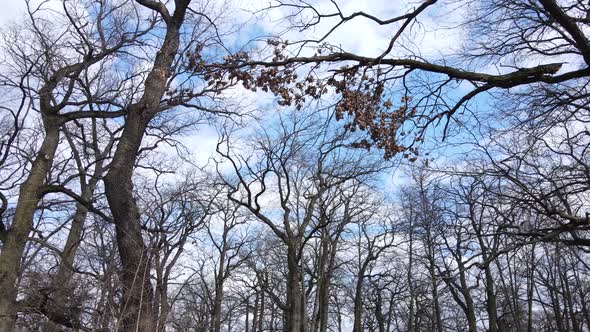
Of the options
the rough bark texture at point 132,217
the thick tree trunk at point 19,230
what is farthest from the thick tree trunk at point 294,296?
the rough bark texture at point 132,217

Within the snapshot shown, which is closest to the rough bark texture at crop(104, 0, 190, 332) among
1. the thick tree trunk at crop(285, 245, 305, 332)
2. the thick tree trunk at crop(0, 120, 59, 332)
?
the thick tree trunk at crop(0, 120, 59, 332)

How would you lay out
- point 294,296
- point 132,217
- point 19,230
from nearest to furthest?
1. point 132,217
2. point 19,230
3. point 294,296

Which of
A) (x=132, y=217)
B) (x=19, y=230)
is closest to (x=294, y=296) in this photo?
(x=19, y=230)

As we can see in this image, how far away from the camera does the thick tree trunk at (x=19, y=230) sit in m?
8.75

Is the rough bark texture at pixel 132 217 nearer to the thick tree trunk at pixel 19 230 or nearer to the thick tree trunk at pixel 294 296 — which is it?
the thick tree trunk at pixel 19 230

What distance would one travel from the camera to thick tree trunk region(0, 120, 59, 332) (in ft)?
28.7

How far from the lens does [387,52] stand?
5383mm

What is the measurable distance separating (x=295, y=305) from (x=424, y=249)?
11.3 metres

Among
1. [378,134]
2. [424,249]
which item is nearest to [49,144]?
[378,134]

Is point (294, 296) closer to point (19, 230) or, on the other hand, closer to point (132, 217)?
point (19, 230)

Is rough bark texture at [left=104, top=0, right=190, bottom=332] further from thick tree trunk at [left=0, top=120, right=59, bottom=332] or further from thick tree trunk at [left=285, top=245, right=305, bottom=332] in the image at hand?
thick tree trunk at [left=285, top=245, right=305, bottom=332]

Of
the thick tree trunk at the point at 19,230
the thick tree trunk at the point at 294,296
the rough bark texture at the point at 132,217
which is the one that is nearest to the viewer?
the rough bark texture at the point at 132,217

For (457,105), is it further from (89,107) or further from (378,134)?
(89,107)

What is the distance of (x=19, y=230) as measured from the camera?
9.33 metres
